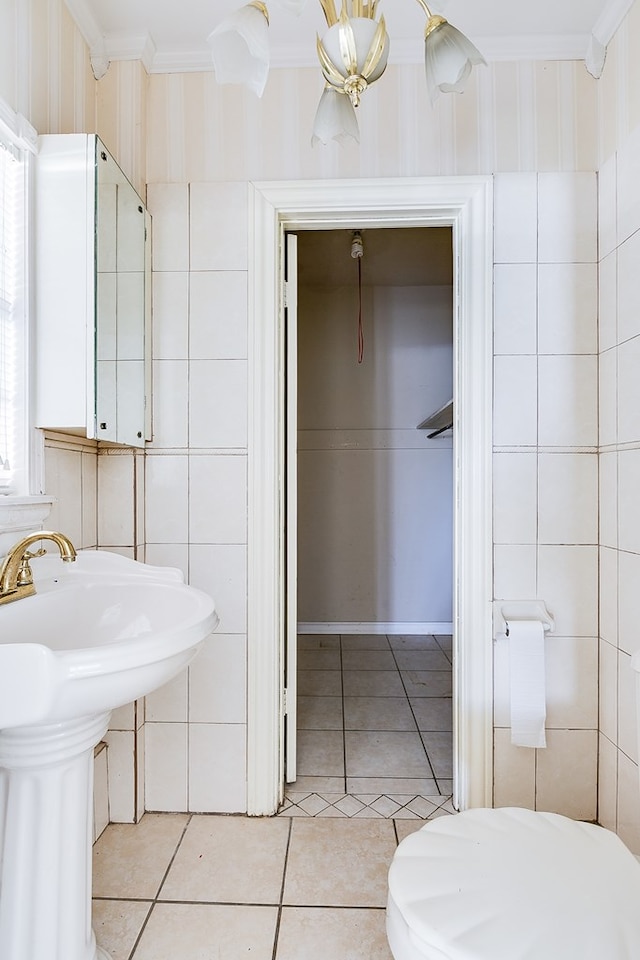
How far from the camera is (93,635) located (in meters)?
1.30

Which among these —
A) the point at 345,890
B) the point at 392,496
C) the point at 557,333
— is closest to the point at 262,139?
the point at 557,333

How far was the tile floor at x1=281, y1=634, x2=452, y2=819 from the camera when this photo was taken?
1894 millimetres

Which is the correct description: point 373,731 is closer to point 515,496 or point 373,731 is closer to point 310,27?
point 515,496

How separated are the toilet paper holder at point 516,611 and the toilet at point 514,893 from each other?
27.3 inches

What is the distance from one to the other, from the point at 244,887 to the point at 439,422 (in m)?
2.42

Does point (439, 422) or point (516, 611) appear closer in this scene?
point (516, 611)

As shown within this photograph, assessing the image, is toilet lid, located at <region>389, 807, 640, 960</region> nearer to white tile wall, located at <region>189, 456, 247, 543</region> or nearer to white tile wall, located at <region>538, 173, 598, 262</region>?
white tile wall, located at <region>189, 456, 247, 543</region>

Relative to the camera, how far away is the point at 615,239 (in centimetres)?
164

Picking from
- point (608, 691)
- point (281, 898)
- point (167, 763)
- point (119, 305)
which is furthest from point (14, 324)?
point (608, 691)

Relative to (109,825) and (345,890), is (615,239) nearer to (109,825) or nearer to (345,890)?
(345,890)

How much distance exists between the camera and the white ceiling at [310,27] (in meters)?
1.61

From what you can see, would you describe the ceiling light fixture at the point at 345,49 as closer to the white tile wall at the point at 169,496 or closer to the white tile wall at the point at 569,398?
the white tile wall at the point at 569,398

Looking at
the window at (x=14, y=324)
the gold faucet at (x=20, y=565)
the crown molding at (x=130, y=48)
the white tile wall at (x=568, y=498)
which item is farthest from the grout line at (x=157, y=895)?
the crown molding at (x=130, y=48)

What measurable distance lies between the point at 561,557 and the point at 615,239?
953mm
